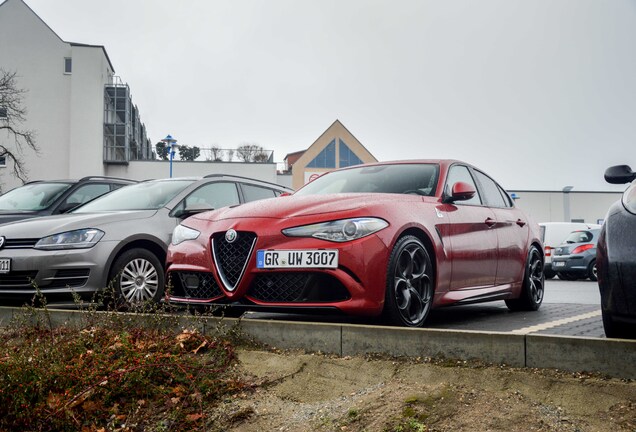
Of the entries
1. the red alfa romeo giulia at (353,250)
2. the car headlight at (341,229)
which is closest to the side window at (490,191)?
the red alfa romeo giulia at (353,250)

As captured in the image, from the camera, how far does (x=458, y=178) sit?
762 centimetres

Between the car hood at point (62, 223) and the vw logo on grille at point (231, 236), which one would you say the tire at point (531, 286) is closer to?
the vw logo on grille at point (231, 236)

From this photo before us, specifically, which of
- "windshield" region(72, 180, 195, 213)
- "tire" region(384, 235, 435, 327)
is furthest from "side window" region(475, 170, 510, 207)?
"windshield" region(72, 180, 195, 213)

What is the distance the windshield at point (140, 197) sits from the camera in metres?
9.01

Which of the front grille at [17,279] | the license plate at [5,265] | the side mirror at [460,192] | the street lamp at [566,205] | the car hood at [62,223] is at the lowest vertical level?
the front grille at [17,279]

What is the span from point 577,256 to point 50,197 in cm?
1494

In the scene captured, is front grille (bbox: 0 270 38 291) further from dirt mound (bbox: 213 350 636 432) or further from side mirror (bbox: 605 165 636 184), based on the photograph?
side mirror (bbox: 605 165 636 184)

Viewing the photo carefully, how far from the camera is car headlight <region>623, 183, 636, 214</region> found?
4.72 metres

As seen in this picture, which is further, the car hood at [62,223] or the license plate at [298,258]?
the car hood at [62,223]

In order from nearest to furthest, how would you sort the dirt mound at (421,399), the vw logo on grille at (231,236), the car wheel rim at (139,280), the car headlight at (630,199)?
1. the dirt mound at (421,399)
2. the car headlight at (630,199)
3. the vw logo on grille at (231,236)
4. the car wheel rim at (139,280)

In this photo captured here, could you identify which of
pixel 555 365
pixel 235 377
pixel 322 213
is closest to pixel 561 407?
pixel 555 365

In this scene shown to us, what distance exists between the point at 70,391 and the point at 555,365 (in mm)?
3015

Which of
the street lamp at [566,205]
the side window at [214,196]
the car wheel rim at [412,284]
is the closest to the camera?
the car wheel rim at [412,284]

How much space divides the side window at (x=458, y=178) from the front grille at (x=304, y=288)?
1879mm
